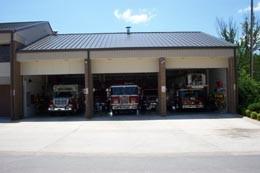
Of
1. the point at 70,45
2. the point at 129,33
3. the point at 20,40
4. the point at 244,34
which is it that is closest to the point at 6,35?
the point at 20,40

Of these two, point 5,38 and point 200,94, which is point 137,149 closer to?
point 5,38

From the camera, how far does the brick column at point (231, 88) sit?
3142cm

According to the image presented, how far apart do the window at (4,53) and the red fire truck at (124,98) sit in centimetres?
810

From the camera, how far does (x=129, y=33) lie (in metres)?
42.8

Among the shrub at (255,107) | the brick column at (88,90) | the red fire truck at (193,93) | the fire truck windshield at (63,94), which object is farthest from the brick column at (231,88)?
the fire truck windshield at (63,94)

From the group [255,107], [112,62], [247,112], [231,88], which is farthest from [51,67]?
[255,107]

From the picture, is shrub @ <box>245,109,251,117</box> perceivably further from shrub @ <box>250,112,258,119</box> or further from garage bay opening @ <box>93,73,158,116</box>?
garage bay opening @ <box>93,73,158,116</box>

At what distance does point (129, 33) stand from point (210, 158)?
30664mm

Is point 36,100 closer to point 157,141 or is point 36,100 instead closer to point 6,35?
point 6,35

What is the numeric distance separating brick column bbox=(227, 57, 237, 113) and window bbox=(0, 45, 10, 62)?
16235mm

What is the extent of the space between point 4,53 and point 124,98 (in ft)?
31.3

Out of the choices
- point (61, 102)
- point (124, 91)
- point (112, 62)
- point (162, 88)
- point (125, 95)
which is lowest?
point (61, 102)

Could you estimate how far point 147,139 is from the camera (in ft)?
60.3

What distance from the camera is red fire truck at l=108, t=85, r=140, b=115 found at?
32.9 metres
